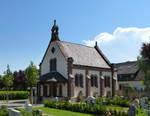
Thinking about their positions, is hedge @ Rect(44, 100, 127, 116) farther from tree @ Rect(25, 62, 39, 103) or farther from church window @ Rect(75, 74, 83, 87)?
church window @ Rect(75, 74, 83, 87)

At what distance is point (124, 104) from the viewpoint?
33.3 metres

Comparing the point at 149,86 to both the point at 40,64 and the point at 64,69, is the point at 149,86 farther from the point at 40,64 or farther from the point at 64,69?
the point at 40,64

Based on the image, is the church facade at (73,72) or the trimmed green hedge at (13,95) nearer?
the church facade at (73,72)

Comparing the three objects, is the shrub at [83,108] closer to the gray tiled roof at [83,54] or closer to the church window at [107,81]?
the gray tiled roof at [83,54]

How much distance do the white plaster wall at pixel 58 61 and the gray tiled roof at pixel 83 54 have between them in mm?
1009

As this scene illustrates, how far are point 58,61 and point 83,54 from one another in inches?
220

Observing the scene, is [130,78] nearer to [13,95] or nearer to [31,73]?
[13,95]

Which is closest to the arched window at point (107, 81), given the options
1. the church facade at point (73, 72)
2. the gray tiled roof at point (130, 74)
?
the church facade at point (73, 72)

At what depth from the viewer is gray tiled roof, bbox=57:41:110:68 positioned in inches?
1886

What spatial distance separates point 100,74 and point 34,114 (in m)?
33.5

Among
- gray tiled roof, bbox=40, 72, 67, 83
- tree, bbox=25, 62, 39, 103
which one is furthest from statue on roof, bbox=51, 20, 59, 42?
tree, bbox=25, 62, 39, 103

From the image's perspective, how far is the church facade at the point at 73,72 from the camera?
45.6m

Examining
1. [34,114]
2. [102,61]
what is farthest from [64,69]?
[34,114]

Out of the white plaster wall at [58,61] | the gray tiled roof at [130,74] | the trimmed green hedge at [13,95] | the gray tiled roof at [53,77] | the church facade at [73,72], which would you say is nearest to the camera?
the gray tiled roof at [53,77]
